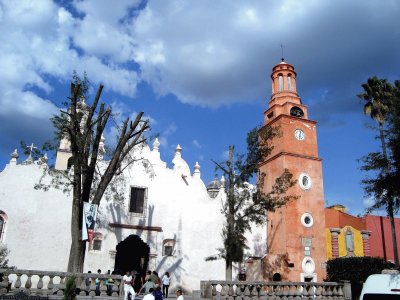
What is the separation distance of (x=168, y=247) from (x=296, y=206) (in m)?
9.10

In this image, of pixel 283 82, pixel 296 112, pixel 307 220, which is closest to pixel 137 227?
pixel 307 220

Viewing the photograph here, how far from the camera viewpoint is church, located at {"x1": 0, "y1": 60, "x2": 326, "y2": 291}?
806 inches

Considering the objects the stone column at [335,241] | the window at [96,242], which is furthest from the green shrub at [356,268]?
the window at [96,242]

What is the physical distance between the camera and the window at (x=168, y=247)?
2258 centimetres

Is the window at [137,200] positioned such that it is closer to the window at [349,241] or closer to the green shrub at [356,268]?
the green shrub at [356,268]

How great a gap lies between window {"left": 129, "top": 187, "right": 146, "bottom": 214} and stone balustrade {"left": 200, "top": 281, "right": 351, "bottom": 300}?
8043 mm

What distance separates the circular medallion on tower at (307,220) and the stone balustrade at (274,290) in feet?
25.5

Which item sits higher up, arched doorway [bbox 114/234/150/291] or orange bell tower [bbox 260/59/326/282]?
orange bell tower [bbox 260/59/326/282]

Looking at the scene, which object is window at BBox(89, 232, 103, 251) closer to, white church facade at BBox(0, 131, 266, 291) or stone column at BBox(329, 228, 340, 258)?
white church facade at BBox(0, 131, 266, 291)

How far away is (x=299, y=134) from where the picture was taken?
2788 cm

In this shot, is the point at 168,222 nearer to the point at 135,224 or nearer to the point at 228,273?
the point at 135,224

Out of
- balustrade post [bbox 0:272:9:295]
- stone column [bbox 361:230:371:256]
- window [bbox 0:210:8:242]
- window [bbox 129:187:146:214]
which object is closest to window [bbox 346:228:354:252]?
stone column [bbox 361:230:371:256]

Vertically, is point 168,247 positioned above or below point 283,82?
below

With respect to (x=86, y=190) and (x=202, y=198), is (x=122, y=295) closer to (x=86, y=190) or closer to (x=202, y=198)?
(x=86, y=190)
